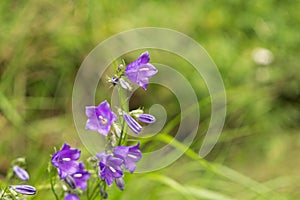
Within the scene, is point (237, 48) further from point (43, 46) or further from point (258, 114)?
point (43, 46)

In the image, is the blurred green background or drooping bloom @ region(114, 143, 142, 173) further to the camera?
the blurred green background

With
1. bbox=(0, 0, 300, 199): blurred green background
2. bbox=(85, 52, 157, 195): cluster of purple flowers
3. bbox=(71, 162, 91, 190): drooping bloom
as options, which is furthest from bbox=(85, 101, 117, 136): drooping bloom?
bbox=(0, 0, 300, 199): blurred green background

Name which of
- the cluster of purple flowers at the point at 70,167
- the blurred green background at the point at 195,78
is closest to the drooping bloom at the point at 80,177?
the cluster of purple flowers at the point at 70,167

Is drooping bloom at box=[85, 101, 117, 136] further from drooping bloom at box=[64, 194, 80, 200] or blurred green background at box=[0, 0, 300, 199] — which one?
blurred green background at box=[0, 0, 300, 199]

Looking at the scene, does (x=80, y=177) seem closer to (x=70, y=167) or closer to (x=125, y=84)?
(x=70, y=167)

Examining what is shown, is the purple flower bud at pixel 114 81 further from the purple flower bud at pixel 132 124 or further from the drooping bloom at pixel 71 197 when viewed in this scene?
the drooping bloom at pixel 71 197

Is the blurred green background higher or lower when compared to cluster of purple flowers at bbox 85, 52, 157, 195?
higher
